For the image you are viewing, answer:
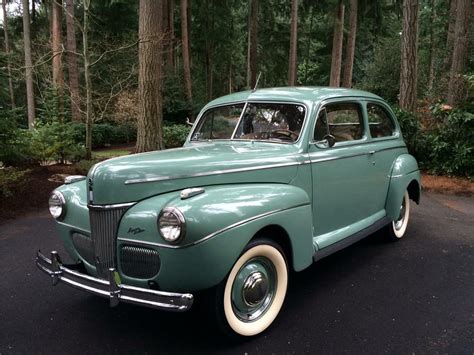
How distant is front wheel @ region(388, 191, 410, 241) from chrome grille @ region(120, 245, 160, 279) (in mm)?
3470

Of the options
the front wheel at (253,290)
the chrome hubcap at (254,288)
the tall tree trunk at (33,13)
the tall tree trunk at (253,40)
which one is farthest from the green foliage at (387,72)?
the tall tree trunk at (33,13)

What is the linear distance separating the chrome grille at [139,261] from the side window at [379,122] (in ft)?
10.5

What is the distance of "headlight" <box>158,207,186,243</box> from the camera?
252 cm

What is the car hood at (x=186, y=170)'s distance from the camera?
2.84 m

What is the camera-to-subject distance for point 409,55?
10656 mm

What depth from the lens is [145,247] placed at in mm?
2672

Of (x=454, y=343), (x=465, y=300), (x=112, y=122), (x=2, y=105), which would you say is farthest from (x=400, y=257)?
(x=112, y=122)

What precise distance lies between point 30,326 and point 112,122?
16.9 m

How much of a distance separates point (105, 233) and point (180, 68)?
23.1 meters

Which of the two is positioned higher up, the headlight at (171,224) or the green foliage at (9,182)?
the headlight at (171,224)

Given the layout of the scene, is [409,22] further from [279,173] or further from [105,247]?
[105,247]

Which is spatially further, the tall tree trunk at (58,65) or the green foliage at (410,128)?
the tall tree trunk at (58,65)

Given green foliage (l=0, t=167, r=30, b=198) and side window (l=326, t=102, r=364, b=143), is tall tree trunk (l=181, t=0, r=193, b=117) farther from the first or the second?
side window (l=326, t=102, r=364, b=143)

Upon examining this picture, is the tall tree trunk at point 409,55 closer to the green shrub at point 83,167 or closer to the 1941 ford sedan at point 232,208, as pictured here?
the 1941 ford sedan at point 232,208
